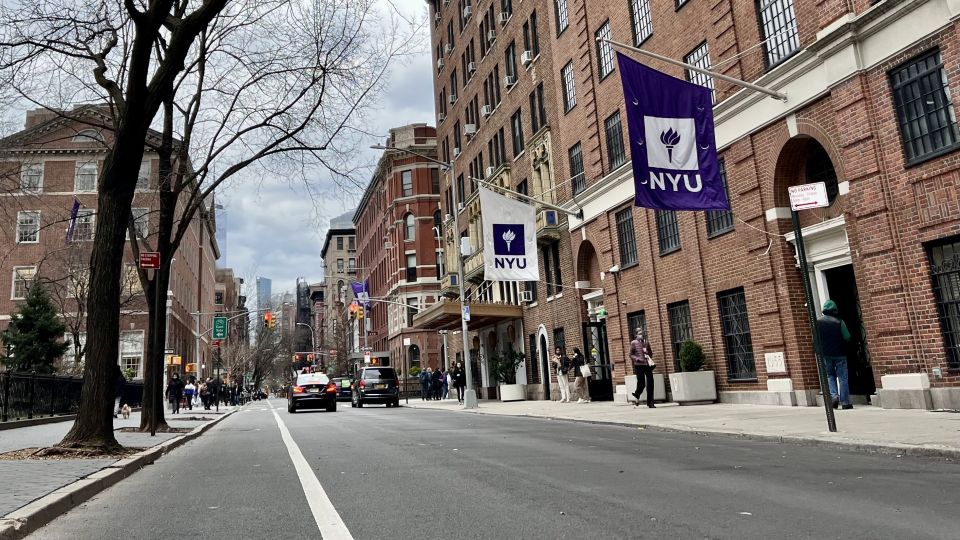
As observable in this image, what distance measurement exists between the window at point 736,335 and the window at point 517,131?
52.1 feet

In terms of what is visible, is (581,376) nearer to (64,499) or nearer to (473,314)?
(473,314)

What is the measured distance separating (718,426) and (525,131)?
71.3ft

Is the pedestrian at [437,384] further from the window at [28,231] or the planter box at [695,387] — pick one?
the planter box at [695,387]

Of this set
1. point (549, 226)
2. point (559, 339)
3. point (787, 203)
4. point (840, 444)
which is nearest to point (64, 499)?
point (840, 444)

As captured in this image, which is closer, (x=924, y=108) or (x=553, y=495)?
(x=553, y=495)

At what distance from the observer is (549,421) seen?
1694 cm

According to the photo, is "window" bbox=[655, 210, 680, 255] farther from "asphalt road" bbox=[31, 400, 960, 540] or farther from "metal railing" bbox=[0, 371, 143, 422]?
"metal railing" bbox=[0, 371, 143, 422]

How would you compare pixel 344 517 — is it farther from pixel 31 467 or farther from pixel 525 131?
pixel 525 131

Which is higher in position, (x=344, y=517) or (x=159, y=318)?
(x=159, y=318)

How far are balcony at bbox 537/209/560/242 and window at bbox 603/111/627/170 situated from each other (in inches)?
191

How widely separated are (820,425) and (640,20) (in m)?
15.0

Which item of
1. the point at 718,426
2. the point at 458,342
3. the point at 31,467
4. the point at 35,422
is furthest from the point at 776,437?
the point at 458,342

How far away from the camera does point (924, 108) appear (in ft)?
41.5

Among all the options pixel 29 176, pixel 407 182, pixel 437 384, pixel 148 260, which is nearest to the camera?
pixel 148 260
